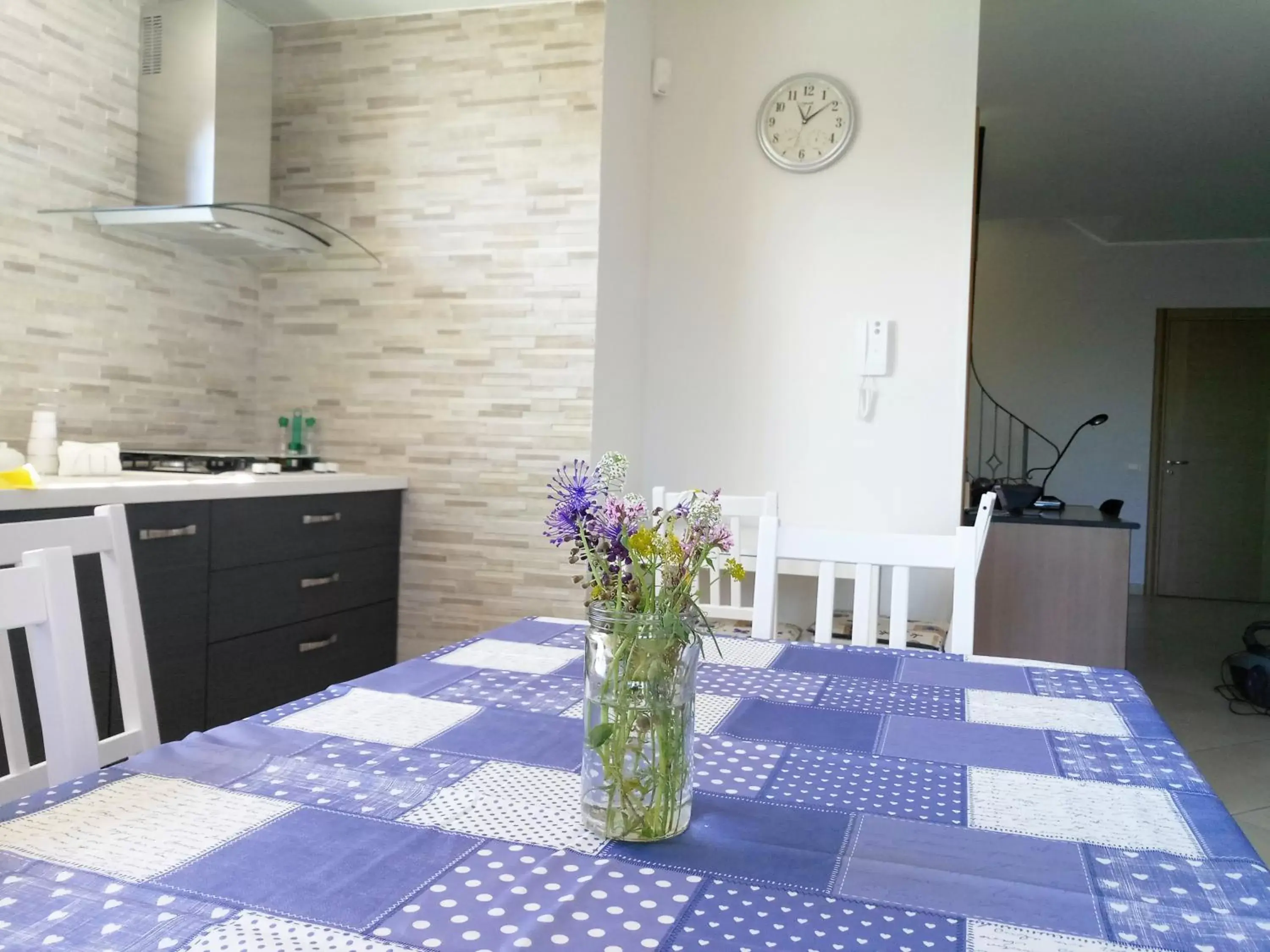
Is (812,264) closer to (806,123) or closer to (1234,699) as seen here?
(806,123)

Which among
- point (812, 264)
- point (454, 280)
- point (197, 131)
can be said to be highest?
point (197, 131)

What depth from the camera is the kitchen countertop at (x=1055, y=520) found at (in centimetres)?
352

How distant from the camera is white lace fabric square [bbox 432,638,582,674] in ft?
4.59

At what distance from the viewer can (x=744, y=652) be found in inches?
61.8

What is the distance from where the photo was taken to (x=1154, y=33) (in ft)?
13.1

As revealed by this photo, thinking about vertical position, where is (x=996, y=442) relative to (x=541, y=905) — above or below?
above

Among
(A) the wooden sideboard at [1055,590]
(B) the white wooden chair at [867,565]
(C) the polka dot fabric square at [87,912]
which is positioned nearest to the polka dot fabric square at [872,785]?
(C) the polka dot fabric square at [87,912]

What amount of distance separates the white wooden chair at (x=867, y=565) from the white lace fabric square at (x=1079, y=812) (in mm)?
723

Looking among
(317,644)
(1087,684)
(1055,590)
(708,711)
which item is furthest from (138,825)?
(1055,590)

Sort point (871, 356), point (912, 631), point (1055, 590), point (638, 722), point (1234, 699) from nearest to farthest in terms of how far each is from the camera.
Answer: point (638, 722)
point (912, 631)
point (871, 356)
point (1055, 590)
point (1234, 699)

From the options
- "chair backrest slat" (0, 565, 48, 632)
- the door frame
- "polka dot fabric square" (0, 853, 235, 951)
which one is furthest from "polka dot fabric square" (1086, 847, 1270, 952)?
the door frame

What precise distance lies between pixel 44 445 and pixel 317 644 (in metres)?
0.88

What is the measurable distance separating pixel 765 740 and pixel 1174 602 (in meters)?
7.41

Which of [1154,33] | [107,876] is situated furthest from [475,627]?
[1154,33]
